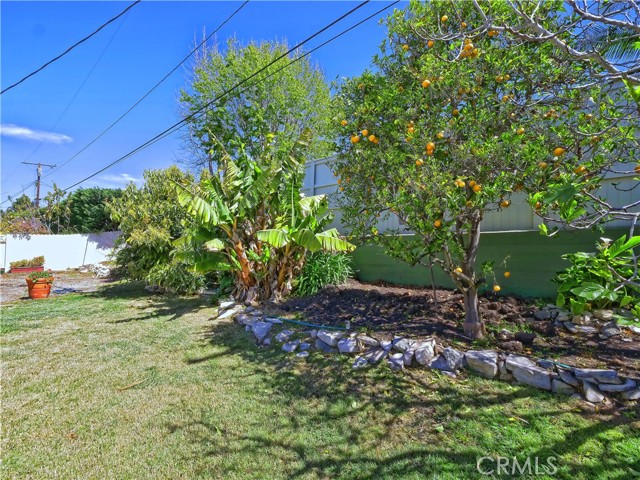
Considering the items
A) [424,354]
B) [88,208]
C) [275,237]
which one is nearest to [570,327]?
[424,354]

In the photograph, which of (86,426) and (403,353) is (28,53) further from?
(403,353)

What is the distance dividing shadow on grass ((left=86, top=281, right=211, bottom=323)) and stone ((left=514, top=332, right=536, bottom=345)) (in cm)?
586

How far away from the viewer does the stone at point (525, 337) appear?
3.80 metres

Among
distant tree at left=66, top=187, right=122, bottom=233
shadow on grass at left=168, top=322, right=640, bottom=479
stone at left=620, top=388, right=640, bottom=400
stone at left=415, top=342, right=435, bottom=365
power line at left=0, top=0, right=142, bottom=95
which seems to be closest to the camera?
shadow on grass at left=168, top=322, right=640, bottom=479

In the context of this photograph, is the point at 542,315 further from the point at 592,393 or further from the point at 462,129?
the point at 462,129

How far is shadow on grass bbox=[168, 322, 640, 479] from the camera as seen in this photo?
2369 millimetres

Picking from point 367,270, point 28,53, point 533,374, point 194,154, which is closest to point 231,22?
point 28,53

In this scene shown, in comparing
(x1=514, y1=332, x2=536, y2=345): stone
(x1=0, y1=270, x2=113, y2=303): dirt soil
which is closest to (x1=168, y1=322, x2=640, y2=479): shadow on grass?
(x1=514, y1=332, x2=536, y2=345): stone

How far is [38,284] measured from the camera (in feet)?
31.3

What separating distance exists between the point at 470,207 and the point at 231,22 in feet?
22.8

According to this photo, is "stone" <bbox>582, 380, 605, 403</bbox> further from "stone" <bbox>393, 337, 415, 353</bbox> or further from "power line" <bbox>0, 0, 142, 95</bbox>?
"power line" <bbox>0, 0, 142, 95</bbox>

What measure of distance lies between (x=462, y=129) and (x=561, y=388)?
8.98 ft

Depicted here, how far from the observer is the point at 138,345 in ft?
17.0

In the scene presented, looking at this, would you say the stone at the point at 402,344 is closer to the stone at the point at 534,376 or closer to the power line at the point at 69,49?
the stone at the point at 534,376
